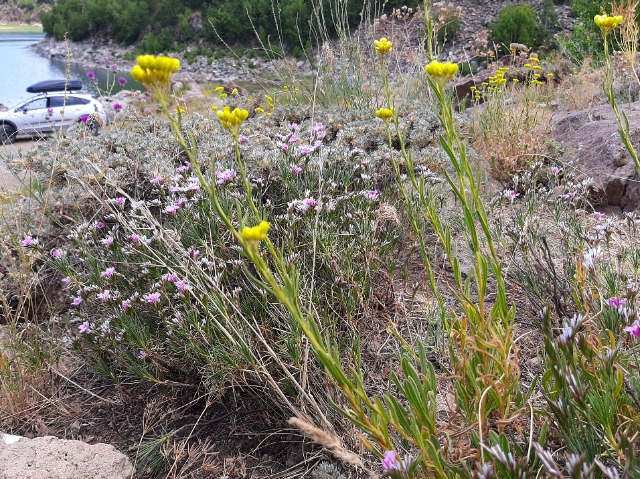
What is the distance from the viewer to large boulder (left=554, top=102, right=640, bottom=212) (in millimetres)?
3699

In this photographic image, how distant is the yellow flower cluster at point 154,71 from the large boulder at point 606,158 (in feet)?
10.2

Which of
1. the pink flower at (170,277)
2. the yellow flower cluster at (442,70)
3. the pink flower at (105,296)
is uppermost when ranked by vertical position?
the yellow flower cluster at (442,70)

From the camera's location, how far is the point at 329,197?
103 inches

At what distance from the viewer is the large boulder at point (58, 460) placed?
5.82 ft

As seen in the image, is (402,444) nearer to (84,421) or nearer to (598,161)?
(84,421)

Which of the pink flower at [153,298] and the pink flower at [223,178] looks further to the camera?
the pink flower at [223,178]

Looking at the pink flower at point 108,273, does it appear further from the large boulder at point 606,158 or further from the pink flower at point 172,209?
the large boulder at point 606,158

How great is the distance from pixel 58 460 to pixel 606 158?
156 inches

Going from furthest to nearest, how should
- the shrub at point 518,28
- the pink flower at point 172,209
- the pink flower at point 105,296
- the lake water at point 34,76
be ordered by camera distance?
the shrub at point 518,28
the lake water at point 34,76
the pink flower at point 172,209
the pink flower at point 105,296

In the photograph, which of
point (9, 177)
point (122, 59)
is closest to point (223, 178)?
point (9, 177)

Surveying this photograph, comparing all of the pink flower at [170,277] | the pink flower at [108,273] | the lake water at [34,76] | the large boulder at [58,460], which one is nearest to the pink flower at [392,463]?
the large boulder at [58,460]

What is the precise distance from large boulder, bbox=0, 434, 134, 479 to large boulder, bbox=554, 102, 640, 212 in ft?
10.2

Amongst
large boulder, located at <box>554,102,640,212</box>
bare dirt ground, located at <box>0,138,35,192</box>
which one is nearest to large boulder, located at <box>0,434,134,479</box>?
bare dirt ground, located at <box>0,138,35,192</box>

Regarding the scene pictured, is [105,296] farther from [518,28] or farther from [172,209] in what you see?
[518,28]
